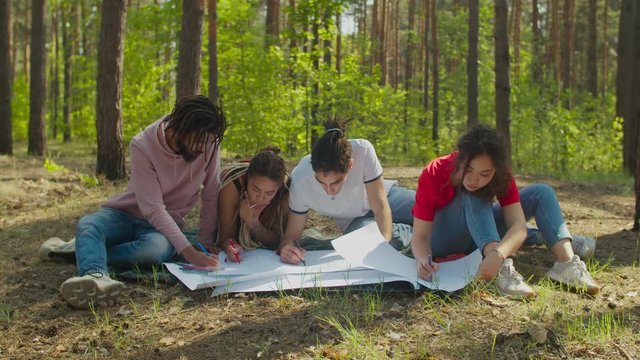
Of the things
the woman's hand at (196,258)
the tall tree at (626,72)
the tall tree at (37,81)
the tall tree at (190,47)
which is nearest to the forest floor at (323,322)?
the woman's hand at (196,258)

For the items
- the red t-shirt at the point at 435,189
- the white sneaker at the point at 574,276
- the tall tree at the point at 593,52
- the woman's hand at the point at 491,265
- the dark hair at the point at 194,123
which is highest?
the tall tree at the point at 593,52

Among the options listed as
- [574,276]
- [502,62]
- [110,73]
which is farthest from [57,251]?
[502,62]

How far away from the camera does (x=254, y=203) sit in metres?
3.60

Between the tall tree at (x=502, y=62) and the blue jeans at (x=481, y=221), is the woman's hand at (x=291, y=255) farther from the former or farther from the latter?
the tall tree at (x=502, y=62)

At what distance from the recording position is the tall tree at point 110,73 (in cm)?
709

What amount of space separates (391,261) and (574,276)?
96cm

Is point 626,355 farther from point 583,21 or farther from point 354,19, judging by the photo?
point 354,19

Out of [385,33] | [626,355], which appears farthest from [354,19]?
[626,355]

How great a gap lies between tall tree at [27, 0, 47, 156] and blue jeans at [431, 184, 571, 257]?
408 inches

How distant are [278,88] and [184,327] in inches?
376

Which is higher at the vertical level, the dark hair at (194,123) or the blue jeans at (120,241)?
the dark hair at (194,123)

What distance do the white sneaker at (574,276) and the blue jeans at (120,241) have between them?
2195mm

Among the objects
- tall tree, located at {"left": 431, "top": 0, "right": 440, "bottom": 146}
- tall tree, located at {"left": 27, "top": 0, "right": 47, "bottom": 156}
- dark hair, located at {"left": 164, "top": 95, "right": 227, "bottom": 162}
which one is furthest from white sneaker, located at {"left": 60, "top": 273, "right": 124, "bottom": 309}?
tall tree, located at {"left": 431, "top": 0, "right": 440, "bottom": 146}

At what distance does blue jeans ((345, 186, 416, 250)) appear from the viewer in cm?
383
